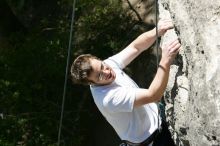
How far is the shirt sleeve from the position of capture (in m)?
2.49

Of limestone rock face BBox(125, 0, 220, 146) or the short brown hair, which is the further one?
the short brown hair

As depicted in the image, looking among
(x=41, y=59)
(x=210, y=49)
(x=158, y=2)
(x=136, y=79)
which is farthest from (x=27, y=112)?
(x=210, y=49)

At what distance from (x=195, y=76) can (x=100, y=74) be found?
51 centimetres

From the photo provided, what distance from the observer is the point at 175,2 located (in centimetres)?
246

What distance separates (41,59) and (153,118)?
99.0 inches

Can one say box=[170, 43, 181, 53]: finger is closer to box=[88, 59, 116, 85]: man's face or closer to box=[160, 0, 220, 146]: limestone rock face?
box=[160, 0, 220, 146]: limestone rock face

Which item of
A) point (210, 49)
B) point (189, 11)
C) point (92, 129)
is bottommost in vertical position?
point (92, 129)

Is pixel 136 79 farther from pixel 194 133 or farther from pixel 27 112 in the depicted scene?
pixel 194 133

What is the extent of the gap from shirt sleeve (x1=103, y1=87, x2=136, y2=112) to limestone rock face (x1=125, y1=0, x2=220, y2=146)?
0.64 feet

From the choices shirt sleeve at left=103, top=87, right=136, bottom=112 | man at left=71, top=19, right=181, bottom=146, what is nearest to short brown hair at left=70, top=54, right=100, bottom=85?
man at left=71, top=19, right=181, bottom=146

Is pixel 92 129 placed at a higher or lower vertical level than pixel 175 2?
lower

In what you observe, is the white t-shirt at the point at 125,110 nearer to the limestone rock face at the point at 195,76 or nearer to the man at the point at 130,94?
the man at the point at 130,94

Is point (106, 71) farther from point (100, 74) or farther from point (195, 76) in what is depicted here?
point (195, 76)

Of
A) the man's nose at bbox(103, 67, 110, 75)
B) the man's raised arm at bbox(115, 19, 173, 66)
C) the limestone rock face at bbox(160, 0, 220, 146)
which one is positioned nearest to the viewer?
the limestone rock face at bbox(160, 0, 220, 146)
